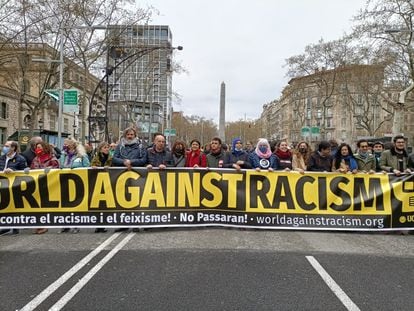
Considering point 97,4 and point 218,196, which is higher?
point 97,4

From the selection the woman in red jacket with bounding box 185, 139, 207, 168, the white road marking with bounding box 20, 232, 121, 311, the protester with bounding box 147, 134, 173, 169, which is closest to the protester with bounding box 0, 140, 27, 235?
the protester with bounding box 147, 134, 173, 169

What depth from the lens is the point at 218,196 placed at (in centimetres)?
739

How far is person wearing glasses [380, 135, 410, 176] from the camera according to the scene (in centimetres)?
814

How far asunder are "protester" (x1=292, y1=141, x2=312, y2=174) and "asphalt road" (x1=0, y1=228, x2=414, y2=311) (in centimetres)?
152

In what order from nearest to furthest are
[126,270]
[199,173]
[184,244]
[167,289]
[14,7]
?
[167,289] → [126,270] → [184,244] → [199,173] → [14,7]

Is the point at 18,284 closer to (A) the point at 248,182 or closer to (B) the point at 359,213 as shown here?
(A) the point at 248,182

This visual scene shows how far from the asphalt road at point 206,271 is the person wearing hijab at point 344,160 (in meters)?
1.32

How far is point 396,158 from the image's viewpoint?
8.19 metres

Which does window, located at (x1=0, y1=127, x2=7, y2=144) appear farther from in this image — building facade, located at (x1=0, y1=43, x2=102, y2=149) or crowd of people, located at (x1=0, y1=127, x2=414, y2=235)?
crowd of people, located at (x1=0, y1=127, x2=414, y2=235)

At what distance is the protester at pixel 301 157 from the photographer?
323 inches

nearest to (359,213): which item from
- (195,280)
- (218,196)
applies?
(218,196)

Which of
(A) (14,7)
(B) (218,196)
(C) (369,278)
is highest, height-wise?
(A) (14,7)

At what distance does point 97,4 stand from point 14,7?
5.61m

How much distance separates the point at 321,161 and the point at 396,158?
4.86ft
